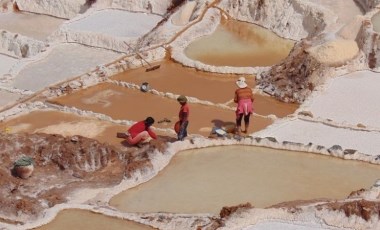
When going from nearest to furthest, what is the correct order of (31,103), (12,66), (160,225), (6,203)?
(160,225) → (6,203) → (31,103) → (12,66)

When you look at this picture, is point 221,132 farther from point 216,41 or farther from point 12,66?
point 12,66

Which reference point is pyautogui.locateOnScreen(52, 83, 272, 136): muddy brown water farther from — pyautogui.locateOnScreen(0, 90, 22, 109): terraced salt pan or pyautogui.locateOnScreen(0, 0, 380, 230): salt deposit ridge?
pyautogui.locateOnScreen(0, 90, 22, 109): terraced salt pan

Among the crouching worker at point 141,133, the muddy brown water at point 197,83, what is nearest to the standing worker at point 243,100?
the crouching worker at point 141,133

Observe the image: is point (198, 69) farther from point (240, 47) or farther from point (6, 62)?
point (6, 62)

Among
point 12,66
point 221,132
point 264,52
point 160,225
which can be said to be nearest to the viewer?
point 160,225

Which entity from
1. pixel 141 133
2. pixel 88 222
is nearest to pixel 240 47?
pixel 141 133

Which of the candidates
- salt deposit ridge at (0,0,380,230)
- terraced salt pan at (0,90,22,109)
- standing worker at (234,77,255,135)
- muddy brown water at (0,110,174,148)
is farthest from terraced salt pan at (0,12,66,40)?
standing worker at (234,77,255,135)

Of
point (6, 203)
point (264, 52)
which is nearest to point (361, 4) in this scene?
point (264, 52)

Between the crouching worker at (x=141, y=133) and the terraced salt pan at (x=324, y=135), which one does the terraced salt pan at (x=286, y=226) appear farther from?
the terraced salt pan at (x=324, y=135)
